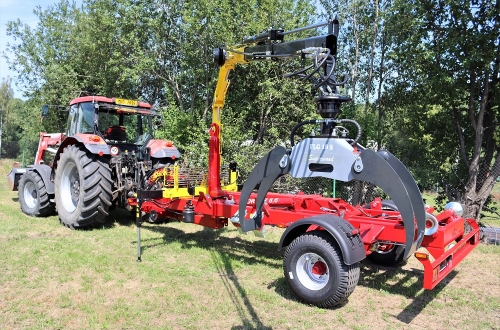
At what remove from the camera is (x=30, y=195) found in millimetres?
9094

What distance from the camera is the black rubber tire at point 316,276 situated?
13.3 ft

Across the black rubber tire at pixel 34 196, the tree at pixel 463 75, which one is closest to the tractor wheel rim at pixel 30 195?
the black rubber tire at pixel 34 196

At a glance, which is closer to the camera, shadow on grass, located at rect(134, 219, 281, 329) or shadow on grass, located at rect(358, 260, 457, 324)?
shadow on grass, located at rect(134, 219, 281, 329)

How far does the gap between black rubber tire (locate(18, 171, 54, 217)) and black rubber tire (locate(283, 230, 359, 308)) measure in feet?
19.9

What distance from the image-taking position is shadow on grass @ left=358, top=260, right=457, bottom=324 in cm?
425

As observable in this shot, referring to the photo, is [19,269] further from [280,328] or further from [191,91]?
[191,91]

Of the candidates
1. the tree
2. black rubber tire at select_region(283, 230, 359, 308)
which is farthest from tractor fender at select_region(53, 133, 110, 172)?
the tree

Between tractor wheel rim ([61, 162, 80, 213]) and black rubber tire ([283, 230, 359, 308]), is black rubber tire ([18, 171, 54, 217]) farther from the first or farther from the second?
black rubber tire ([283, 230, 359, 308])

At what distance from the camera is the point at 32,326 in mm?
3654

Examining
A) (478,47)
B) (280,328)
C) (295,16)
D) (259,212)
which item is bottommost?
(280,328)

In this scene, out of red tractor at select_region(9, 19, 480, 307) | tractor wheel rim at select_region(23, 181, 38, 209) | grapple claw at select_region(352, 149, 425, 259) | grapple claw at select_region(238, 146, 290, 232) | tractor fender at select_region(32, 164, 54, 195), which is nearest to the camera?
grapple claw at select_region(352, 149, 425, 259)

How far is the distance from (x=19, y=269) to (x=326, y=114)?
13.9ft

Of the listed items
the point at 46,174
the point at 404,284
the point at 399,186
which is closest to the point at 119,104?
the point at 46,174

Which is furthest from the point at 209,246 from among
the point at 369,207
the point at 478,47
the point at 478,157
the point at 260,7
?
the point at 260,7
